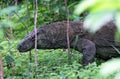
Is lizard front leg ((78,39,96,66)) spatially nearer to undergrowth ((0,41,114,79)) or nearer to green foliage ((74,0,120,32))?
undergrowth ((0,41,114,79))

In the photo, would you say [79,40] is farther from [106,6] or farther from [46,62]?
[106,6]

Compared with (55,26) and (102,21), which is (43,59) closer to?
(55,26)

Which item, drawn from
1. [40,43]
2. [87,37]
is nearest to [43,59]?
[40,43]

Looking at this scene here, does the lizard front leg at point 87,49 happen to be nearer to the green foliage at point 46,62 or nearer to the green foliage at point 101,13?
the green foliage at point 46,62

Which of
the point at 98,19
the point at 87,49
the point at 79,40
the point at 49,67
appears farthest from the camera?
the point at 79,40

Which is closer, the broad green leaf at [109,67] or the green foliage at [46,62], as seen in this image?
the broad green leaf at [109,67]

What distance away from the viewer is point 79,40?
5.62m

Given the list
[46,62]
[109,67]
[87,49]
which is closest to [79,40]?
[87,49]

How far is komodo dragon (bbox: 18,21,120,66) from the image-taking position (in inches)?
215

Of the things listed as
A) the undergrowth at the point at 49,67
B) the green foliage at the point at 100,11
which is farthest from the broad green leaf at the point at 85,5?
the undergrowth at the point at 49,67

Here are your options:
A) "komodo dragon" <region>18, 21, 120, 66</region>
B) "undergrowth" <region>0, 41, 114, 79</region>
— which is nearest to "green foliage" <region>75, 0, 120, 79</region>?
"undergrowth" <region>0, 41, 114, 79</region>

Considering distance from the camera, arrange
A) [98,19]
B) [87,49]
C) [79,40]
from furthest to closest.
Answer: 1. [79,40]
2. [87,49]
3. [98,19]

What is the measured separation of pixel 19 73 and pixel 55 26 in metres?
1.00

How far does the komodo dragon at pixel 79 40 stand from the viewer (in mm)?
5473
